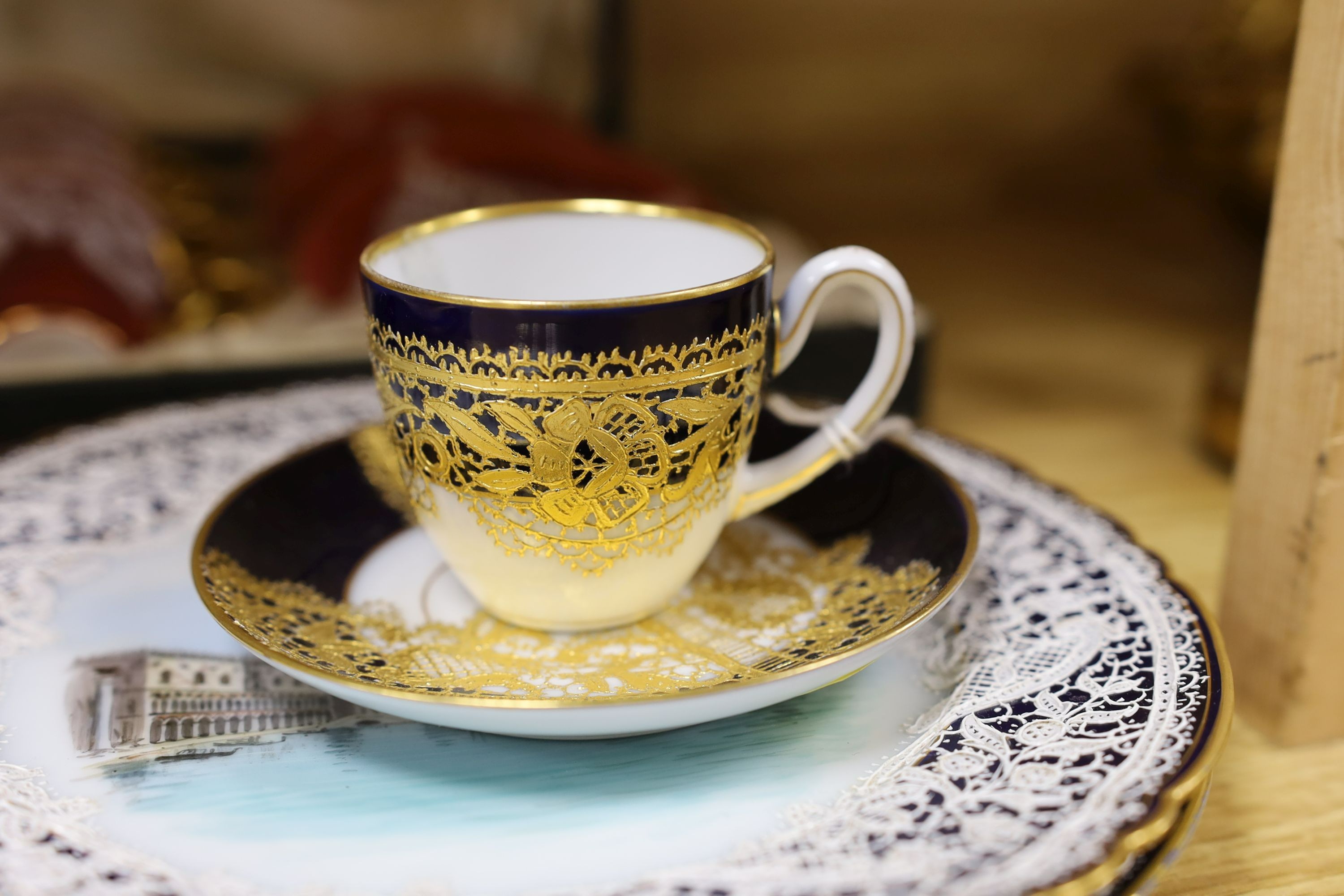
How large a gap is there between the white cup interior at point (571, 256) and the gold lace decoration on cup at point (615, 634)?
10 centimetres

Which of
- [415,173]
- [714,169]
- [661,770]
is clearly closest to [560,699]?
[661,770]

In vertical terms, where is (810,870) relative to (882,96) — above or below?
below

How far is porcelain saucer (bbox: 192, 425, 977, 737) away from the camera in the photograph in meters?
0.26

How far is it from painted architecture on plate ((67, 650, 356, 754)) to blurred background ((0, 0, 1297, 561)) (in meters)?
0.31

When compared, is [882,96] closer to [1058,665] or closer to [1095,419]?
[1095,419]

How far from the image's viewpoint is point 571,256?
1.27 feet

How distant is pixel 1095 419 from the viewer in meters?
0.67

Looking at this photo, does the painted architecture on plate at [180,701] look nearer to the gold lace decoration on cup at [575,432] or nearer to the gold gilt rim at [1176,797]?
the gold lace decoration on cup at [575,432]

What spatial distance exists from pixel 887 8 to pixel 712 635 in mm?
918

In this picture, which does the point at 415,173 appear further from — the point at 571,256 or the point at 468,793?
the point at 468,793

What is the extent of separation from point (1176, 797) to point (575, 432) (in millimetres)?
164

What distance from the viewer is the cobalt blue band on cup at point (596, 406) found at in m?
0.28

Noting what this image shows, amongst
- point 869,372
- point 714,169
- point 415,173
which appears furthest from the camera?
point 714,169

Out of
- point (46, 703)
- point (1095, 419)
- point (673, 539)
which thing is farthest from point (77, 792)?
point (1095, 419)
